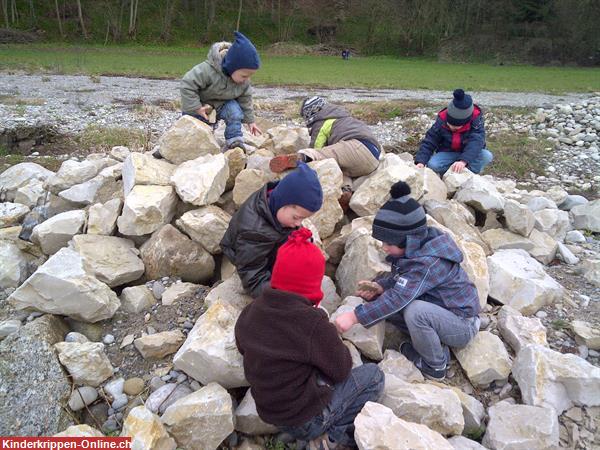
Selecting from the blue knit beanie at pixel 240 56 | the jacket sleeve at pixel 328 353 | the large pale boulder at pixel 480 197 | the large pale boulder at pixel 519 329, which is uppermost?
the blue knit beanie at pixel 240 56

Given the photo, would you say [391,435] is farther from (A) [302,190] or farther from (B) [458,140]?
(B) [458,140]

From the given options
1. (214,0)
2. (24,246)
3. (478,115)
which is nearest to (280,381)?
(24,246)

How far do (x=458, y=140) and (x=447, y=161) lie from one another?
0.32 meters

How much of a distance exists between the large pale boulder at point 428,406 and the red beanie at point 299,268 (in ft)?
2.75

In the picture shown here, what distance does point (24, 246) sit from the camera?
4.58 m

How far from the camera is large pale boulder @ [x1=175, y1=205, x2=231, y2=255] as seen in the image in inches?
165

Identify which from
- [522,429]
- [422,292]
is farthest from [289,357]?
[522,429]

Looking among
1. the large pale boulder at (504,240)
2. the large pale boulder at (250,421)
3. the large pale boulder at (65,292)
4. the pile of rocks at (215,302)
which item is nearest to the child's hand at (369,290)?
the pile of rocks at (215,302)

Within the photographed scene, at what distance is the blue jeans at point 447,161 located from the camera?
652 cm

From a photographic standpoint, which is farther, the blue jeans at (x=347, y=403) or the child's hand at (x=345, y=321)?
the child's hand at (x=345, y=321)

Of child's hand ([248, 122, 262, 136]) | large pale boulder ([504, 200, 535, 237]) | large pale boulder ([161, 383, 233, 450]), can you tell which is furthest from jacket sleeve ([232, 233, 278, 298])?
child's hand ([248, 122, 262, 136])

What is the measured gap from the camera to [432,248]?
3227 millimetres

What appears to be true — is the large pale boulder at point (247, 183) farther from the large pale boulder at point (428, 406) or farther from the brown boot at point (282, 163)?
the large pale boulder at point (428, 406)

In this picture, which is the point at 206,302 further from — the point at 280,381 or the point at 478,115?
the point at 478,115
